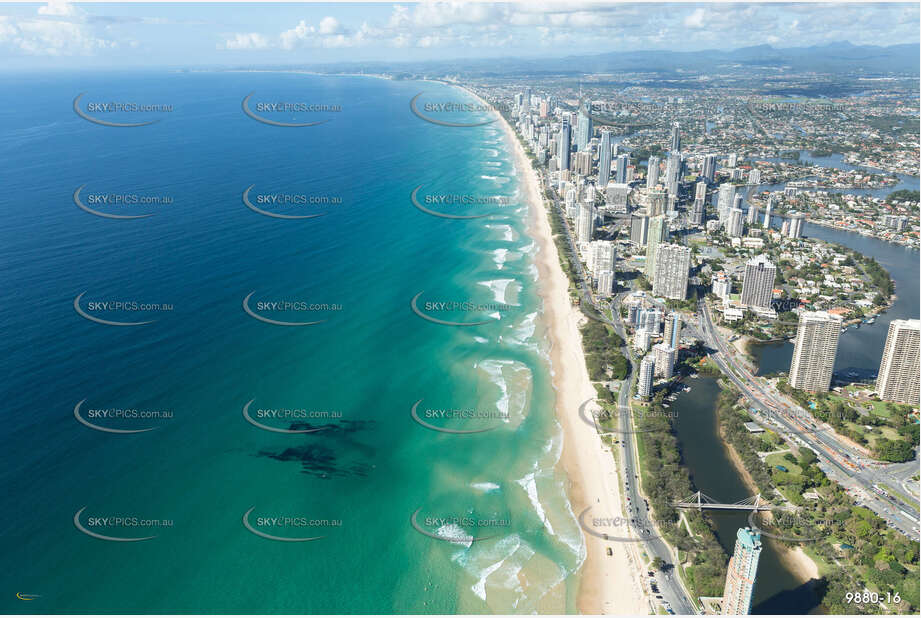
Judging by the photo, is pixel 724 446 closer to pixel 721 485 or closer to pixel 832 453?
pixel 721 485

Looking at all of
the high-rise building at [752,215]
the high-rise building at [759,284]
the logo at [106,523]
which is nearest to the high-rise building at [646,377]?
the high-rise building at [759,284]

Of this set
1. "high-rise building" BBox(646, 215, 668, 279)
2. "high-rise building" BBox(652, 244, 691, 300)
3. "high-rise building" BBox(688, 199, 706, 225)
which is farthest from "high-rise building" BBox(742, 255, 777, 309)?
"high-rise building" BBox(688, 199, 706, 225)

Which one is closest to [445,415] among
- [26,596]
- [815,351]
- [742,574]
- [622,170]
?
[742,574]

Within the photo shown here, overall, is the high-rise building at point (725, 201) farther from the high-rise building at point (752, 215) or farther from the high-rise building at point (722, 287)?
the high-rise building at point (722, 287)

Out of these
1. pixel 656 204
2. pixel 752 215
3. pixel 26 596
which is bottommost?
pixel 26 596

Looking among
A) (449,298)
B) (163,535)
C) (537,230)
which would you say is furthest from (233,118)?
(163,535)

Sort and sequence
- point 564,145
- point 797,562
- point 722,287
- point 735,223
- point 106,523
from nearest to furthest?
point 106,523, point 797,562, point 722,287, point 735,223, point 564,145

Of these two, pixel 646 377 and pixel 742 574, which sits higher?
pixel 742 574

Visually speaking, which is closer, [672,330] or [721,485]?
[721,485]
